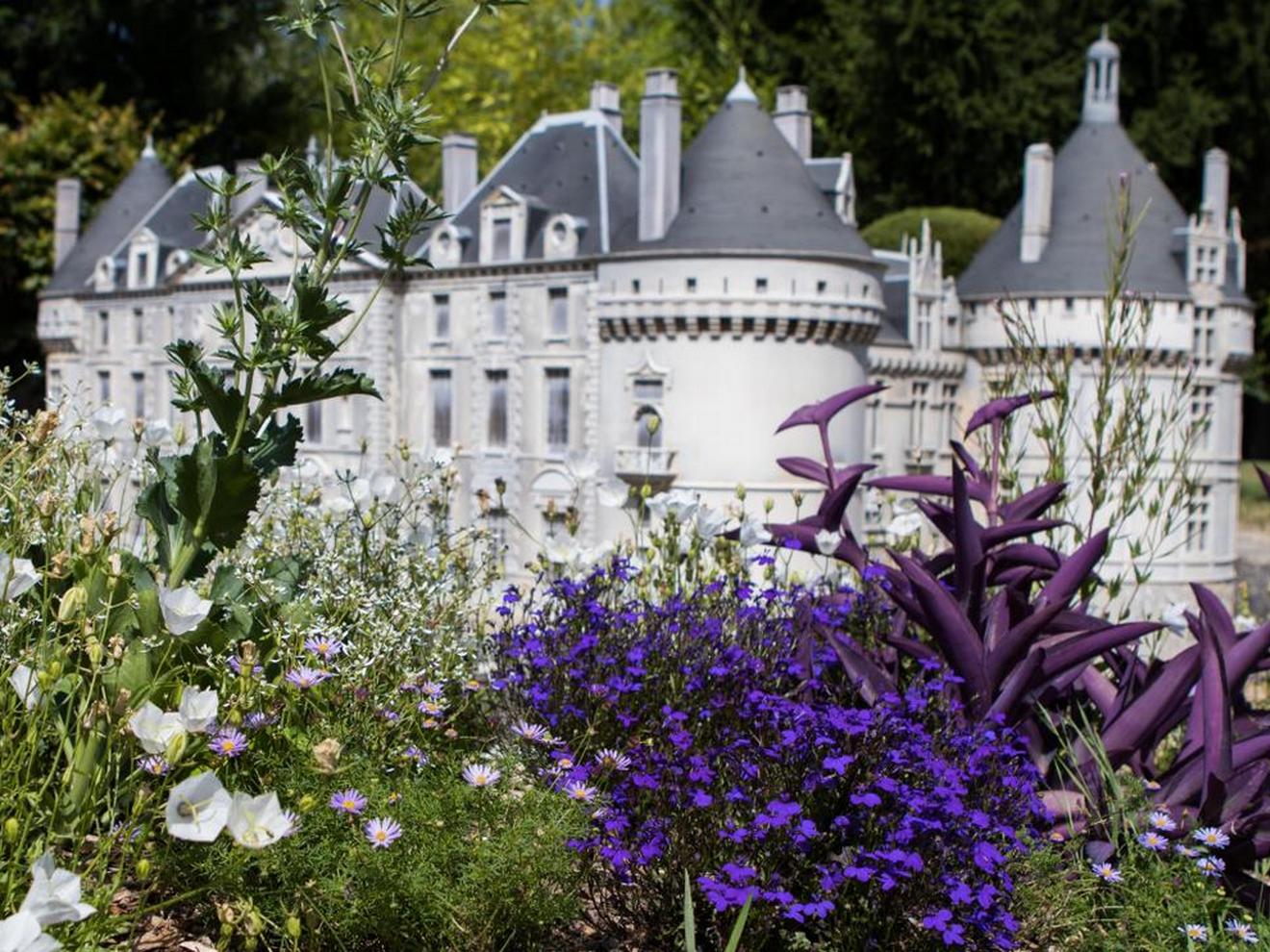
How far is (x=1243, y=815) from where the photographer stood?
5.07m

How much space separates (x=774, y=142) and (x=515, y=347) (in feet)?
19.3

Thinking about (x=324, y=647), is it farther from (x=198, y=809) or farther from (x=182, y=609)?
(x=198, y=809)

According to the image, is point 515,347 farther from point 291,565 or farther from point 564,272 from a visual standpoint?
point 291,565

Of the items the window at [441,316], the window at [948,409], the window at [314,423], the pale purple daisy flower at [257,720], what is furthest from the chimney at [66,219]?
the pale purple daisy flower at [257,720]

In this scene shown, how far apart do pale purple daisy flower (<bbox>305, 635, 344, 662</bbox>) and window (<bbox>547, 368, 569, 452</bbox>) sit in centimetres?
2164

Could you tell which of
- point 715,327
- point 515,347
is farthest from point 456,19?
point 715,327

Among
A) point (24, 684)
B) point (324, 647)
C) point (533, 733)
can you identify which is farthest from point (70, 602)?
point (533, 733)

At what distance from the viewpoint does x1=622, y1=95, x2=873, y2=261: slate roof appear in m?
23.9

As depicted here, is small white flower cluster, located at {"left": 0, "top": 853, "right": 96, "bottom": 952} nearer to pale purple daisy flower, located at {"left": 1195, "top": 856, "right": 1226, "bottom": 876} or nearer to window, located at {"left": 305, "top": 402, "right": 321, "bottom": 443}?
pale purple daisy flower, located at {"left": 1195, "top": 856, "right": 1226, "bottom": 876}

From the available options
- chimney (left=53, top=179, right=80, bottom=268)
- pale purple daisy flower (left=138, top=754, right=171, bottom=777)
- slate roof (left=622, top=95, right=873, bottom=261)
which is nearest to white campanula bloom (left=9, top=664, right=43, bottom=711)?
pale purple daisy flower (left=138, top=754, right=171, bottom=777)

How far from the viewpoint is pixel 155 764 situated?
3570 millimetres

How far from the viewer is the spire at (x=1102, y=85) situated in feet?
97.8

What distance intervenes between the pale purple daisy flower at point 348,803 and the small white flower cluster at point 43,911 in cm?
86

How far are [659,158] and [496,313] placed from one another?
4769 mm
